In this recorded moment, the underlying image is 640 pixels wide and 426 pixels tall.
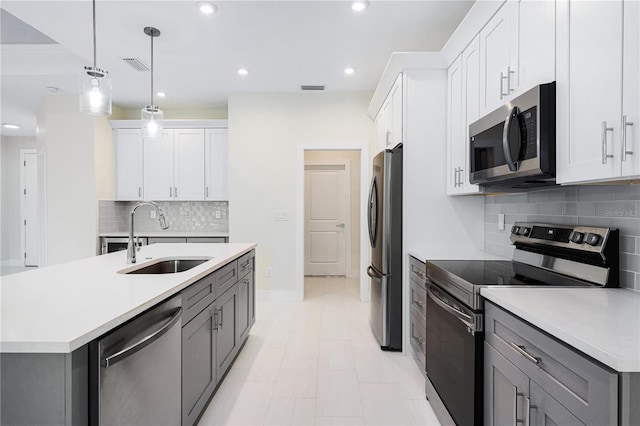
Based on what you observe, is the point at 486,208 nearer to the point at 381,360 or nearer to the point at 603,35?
the point at 381,360

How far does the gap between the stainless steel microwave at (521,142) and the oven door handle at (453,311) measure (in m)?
0.73

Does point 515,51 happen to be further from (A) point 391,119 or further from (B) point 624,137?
(A) point 391,119

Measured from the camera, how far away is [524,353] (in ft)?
3.87

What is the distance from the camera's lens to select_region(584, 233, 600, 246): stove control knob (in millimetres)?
1572

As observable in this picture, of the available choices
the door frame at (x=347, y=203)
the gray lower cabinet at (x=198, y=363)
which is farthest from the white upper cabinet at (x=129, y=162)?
the gray lower cabinet at (x=198, y=363)

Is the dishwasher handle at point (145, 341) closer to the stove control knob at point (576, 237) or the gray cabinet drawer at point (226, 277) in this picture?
the gray cabinet drawer at point (226, 277)

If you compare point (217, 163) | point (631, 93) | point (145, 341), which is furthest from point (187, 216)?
point (631, 93)

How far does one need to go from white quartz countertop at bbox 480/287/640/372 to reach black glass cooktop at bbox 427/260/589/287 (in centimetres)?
16

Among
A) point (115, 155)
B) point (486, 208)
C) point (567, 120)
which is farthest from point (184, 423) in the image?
point (115, 155)

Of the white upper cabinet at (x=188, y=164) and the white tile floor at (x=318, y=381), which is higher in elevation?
the white upper cabinet at (x=188, y=164)

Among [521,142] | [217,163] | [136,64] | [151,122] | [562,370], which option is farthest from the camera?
[217,163]

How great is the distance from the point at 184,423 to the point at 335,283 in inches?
163

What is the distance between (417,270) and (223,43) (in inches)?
106

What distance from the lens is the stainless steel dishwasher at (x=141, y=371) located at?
1.08 meters
